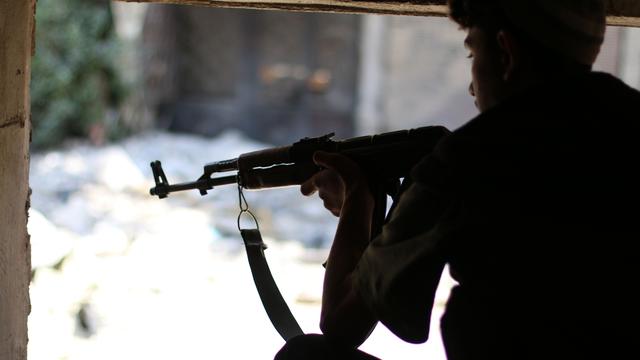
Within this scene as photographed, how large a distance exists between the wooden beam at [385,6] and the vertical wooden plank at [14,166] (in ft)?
1.21

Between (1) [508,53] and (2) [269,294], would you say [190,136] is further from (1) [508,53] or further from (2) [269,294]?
(1) [508,53]

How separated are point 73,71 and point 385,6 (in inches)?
352

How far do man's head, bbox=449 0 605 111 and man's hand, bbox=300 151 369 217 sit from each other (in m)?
0.40

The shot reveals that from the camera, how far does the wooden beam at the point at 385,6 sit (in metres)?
1.98

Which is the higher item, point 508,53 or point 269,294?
point 508,53

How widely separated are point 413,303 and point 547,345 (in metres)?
0.22

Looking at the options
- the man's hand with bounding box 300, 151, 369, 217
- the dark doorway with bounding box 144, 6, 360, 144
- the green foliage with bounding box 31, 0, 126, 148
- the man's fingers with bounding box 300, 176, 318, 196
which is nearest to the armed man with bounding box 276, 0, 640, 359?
the man's hand with bounding box 300, 151, 369, 217

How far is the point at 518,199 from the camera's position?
1.22 m

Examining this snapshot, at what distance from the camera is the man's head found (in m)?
1.28

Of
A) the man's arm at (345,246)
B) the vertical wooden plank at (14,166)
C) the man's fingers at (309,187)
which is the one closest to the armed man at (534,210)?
the man's arm at (345,246)

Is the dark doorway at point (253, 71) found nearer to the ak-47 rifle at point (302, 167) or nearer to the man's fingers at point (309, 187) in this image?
the ak-47 rifle at point (302, 167)

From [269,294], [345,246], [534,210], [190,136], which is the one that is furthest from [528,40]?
[190,136]

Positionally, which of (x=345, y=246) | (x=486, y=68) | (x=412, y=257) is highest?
(x=486, y=68)

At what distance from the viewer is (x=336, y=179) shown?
5.77 feet
